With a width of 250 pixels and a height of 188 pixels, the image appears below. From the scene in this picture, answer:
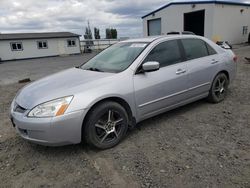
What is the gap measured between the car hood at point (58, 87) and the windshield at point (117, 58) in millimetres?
255

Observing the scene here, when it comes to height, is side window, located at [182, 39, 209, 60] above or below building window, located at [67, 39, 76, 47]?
below

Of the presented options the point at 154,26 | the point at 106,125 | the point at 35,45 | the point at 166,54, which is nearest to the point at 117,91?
the point at 106,125

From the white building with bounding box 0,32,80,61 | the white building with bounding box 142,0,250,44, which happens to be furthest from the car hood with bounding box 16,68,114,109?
the white building with bounding box 0,32,80,61

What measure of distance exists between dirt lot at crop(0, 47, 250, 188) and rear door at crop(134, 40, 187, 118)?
17.1 inches

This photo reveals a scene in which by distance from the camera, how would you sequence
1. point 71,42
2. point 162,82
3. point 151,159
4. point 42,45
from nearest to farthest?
point 151,159, point 162,82, point 42,45, point 71,42

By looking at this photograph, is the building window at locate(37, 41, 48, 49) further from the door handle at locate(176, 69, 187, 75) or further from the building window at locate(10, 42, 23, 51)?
the door handle at locate(176, 69, 187, 75)

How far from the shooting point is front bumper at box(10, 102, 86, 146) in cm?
265

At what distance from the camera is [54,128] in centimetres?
265

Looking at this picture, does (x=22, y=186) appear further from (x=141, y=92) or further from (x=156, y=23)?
(x=156, y=23)

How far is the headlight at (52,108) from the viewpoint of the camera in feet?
8.77

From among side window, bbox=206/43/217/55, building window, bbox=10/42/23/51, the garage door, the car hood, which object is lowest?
the car hood

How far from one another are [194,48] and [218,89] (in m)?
1.15

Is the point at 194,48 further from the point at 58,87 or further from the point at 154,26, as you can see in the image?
the point at 154,26

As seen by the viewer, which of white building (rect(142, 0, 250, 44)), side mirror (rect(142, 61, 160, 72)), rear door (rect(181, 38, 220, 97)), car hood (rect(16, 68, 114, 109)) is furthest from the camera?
white building (rect(142, 0, 250, 44))
